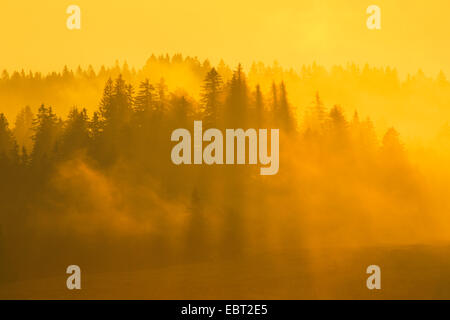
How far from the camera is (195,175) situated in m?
10.6

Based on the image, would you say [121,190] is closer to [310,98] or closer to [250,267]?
[250,267]

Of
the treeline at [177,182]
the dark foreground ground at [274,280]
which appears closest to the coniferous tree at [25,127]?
the treeline at [177,182]

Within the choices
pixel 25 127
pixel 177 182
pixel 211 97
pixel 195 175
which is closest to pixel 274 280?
pixel 195 175

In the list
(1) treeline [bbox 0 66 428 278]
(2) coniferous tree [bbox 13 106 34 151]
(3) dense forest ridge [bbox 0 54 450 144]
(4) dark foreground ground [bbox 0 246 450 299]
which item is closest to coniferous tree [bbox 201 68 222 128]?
(1) treeline [bbox 0 66 428 278]

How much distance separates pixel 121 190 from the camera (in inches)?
419

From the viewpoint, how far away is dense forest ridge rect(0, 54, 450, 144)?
1094 cm

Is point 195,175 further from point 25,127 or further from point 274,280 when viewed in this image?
point 25,127

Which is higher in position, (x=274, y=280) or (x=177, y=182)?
(x=177, y=182)

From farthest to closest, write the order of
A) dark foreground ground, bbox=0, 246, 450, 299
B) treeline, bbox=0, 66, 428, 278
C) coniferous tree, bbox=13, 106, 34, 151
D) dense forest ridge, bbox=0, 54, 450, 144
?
dense forest ridge, bbox=0, 54, 450, 144 < coniferous tree, bbox=13, 106, 34, 151 < treeline, bbox=0, 66, 428, 278 < dark foreground ground, bbox=0, 246, 450, 299

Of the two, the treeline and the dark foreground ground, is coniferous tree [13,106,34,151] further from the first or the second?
the dark foreground ground

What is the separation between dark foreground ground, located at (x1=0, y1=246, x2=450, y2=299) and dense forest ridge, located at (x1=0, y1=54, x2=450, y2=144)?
2842 mm

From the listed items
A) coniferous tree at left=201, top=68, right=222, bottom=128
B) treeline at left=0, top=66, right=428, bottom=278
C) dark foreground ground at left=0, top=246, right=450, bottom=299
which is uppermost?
coniferous tree at left=201, top=68, right=222, bottom=128

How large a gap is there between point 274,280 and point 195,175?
8.72 ft
